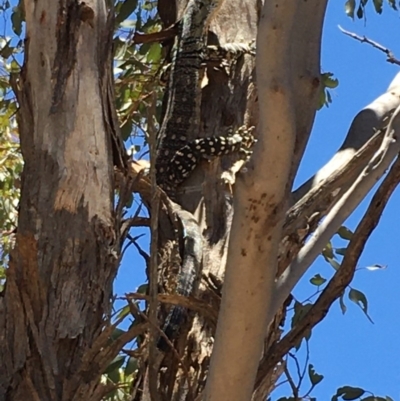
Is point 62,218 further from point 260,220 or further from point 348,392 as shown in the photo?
point 348,392

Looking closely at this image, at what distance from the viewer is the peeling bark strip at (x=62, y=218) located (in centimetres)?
235

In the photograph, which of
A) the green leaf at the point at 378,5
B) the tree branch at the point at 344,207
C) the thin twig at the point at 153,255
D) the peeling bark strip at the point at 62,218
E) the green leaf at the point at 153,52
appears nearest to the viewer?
the thin twig at the point at 153,255

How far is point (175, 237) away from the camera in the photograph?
3127 millimetres

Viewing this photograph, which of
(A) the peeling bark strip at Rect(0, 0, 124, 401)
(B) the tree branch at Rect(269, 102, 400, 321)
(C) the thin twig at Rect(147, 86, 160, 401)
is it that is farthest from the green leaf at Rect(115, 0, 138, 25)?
(B) the tree branch at Rect(269, 102, 400, 321)

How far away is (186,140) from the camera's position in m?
4.12

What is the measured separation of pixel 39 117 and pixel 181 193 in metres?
1.00

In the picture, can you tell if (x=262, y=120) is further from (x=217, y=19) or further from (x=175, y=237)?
(x=217, y=19)

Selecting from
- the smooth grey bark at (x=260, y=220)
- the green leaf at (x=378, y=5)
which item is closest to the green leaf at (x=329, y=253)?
the green leaf at (x=378, y=5)

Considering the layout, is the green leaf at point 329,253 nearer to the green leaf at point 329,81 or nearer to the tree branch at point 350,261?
the green leaf at point 329,81

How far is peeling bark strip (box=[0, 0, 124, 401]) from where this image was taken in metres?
2.35

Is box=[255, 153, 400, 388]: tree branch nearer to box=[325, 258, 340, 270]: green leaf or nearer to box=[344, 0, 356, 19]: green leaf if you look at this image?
box=[325, 258, 340, 270]: green leaf

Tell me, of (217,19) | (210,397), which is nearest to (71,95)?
(210,397)

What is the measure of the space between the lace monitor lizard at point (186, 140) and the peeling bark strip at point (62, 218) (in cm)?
43

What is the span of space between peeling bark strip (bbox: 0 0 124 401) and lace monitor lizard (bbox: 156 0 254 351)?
17.0 inches
